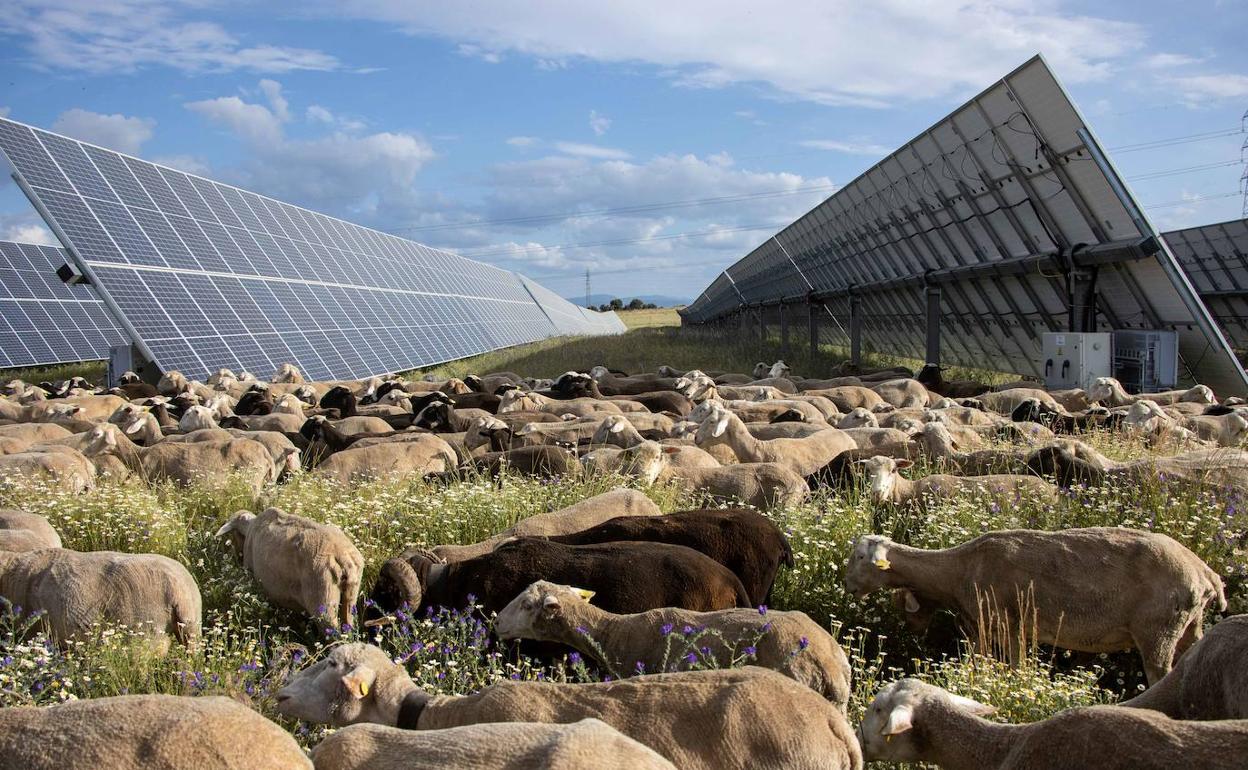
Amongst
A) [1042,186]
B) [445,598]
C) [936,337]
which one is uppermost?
[1042,186]

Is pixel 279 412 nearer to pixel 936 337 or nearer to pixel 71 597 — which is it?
pixel 71 597

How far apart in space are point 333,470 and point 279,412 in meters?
6.14

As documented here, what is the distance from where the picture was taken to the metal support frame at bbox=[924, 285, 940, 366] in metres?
24.1

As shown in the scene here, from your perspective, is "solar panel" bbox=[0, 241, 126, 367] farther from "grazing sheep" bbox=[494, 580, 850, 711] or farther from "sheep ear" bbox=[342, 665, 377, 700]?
"sheep ear" bbox=[342, 665, 377, 700]

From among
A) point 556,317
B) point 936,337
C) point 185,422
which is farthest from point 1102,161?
point 556,317

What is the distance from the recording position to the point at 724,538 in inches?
286

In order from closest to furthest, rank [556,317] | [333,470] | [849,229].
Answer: [333,470] < [849,229] < [556,317]

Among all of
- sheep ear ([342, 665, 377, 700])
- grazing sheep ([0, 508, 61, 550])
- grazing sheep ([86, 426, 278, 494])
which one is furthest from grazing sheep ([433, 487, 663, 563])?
grazing sheep ([86, 426, 278, 494])

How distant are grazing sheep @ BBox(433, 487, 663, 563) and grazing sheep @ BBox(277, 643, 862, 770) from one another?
8.28ft

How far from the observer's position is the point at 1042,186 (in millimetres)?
18531

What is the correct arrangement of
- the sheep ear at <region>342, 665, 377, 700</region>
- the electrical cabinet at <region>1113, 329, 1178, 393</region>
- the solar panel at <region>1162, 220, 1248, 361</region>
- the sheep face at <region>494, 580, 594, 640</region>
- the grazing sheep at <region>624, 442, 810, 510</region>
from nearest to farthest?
the sheep ear at <region>342, 665, 377, 700</region>, the sheep face at <region>494, 580, 594, 640</region>, the grazing sheep at <region>624, 442, 810, 510</region>, the electrical cabinet at <region>1113, 329, 1178, 393</region>, the solar panel at <region>1162, 220, 1248, 361</region>

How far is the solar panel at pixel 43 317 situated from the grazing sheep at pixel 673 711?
28.4 metres

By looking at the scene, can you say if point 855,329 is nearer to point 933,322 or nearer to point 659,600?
point 933,322

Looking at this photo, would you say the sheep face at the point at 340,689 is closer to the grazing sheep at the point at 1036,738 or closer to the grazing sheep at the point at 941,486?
the grazing sheep at the point at 1036,738
